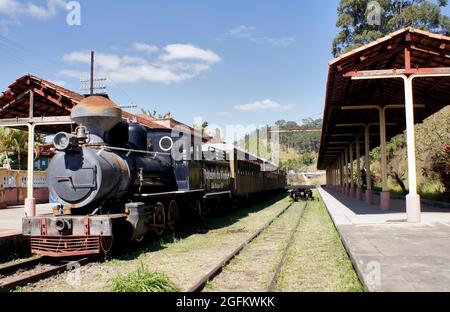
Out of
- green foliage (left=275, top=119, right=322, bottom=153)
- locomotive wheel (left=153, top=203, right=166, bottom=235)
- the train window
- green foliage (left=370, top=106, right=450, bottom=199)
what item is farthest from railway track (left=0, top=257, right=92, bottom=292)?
green foliage (left=275, top=119, right=322, bottom=153)

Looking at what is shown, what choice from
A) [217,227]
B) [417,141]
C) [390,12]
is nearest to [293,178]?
[390,12]

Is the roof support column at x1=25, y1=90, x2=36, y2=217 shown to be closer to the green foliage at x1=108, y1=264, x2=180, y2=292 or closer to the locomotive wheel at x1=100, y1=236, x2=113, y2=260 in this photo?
the locomotive wheel at x1=100, y1=236, x2=113, y2=260

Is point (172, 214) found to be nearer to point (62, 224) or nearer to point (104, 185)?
point (104, 185)

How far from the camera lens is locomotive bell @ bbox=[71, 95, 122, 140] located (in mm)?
9062

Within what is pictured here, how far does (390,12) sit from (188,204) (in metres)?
35.8

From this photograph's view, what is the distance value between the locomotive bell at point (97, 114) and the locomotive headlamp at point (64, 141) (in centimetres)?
65

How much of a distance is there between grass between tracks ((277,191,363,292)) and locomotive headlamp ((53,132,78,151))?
4649 millimetres

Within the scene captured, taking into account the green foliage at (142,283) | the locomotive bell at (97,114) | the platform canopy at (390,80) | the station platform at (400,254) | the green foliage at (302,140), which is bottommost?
the green foliage at (142,283)

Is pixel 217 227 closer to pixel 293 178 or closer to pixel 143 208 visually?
pixel 143 208

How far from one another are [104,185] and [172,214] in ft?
10.7

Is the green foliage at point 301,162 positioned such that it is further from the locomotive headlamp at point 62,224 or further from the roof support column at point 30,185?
the locomotive headlamp at point 62,224

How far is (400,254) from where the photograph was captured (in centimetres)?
697

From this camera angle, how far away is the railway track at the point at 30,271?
21.9ft

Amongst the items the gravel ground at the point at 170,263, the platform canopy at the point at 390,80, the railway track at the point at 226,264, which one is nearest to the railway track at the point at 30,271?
the gravel ground at the point at 170,263
